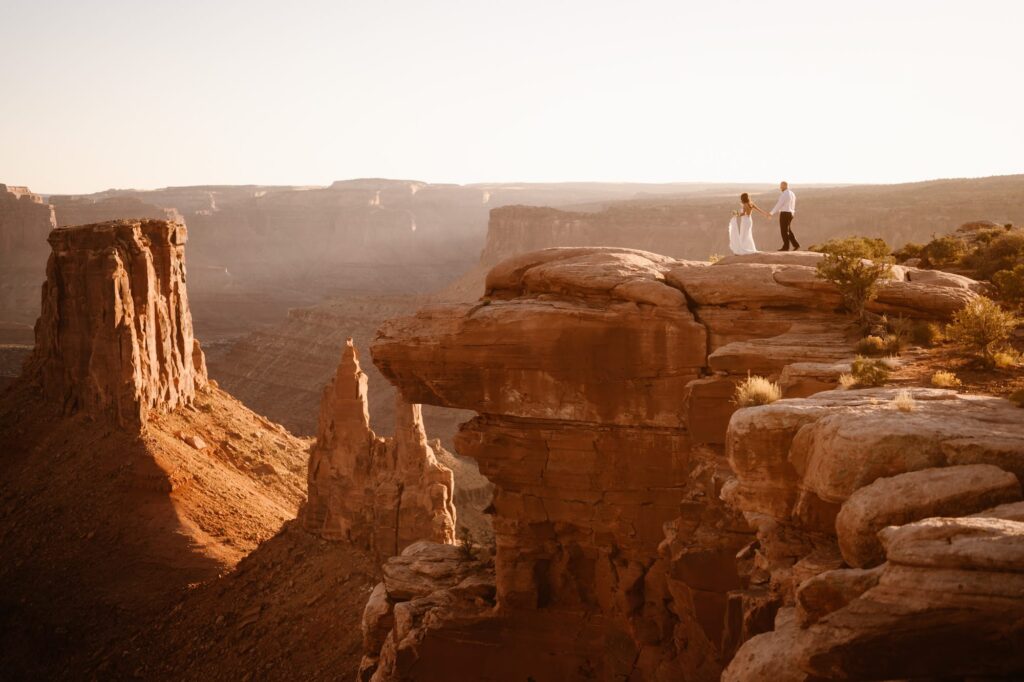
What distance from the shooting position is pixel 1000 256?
22938 mm

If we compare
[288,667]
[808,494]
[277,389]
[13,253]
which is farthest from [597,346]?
[13,253]

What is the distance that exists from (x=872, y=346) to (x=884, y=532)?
7635 mm

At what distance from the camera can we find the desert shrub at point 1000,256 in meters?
22.1

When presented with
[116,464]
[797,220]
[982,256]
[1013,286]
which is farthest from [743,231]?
[797,220]

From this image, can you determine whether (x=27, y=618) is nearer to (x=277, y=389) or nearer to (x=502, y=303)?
(x=502, y=303)

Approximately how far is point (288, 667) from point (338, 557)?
4878mm

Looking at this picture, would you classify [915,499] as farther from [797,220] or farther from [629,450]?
[797,220]

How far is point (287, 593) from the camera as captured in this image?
29969 millimetres

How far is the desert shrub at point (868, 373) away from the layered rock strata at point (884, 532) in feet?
2.91

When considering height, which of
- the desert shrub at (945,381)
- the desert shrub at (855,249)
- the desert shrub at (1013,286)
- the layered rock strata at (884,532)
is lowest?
the layered rock strata at (884,532)

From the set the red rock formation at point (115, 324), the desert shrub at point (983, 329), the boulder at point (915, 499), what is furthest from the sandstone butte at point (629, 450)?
the red rock formation at point (115, 324)

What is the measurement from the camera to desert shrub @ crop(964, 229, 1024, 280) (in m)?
22.1

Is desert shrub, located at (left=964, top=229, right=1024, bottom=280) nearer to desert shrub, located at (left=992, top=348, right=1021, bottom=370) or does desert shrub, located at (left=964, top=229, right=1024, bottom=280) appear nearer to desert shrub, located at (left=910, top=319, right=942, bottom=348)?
desert shrub, located at (left=910, top=319, right=942, bottom=348)

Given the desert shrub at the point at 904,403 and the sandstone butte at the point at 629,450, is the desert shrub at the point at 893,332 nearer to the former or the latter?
the sandstone butte at the point at 629,450
